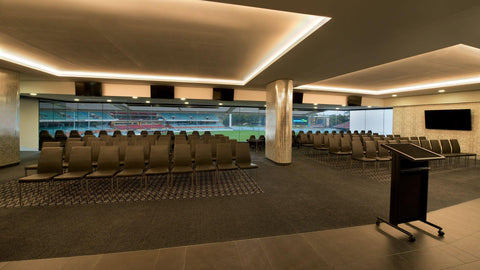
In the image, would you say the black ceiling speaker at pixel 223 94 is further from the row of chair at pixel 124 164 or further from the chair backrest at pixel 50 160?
the chair backrest at pixel 50 160

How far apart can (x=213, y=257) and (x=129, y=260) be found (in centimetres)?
90

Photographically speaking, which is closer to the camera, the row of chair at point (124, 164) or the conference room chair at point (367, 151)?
the row of chair at point (124, 164)

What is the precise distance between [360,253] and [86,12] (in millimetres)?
5354

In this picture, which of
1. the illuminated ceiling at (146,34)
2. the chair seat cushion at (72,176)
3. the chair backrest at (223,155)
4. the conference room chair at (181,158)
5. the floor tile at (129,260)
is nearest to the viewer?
the floor tile at (129,260)

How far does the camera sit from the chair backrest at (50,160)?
379 cm

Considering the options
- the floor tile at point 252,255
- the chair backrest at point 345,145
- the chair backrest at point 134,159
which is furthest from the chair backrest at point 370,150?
the chair backrest at point 134,159

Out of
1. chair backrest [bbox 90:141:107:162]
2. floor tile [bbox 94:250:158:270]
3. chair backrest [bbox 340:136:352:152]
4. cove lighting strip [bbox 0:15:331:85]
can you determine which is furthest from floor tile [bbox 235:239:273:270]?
chair backrest [bbox 340:136:352:152]

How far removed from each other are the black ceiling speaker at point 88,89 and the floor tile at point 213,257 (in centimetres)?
816

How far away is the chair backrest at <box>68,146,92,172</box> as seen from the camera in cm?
395

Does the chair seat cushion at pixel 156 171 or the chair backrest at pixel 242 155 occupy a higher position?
the chair backrest at pixel 242 155

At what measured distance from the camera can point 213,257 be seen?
2086 millimetres

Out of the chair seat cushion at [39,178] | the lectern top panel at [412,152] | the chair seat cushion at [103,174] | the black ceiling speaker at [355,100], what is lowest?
the chair seat cushion at [39,178]

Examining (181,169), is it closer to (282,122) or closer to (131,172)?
(131,172)

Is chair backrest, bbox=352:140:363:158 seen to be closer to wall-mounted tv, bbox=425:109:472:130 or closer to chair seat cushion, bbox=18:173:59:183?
wall-mounted tv, bbox=425:109:472:130
